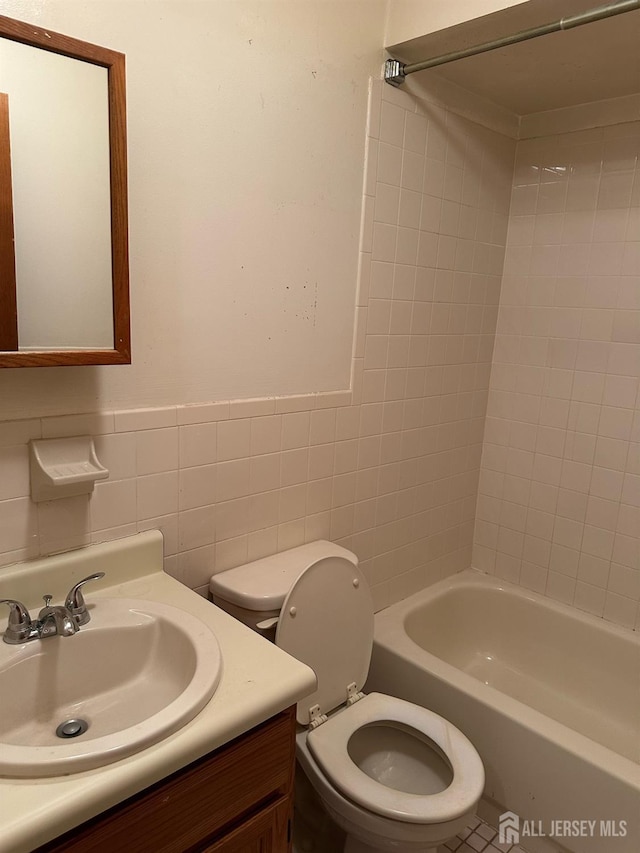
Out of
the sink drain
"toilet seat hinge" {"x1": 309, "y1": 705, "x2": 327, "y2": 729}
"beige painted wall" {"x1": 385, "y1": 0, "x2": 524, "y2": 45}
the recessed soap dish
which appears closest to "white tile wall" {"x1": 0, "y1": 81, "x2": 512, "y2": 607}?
the recessed soap dish

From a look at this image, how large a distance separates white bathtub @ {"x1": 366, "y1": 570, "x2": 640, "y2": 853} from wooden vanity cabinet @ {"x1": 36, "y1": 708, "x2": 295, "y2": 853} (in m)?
0.78

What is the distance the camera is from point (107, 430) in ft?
4.22

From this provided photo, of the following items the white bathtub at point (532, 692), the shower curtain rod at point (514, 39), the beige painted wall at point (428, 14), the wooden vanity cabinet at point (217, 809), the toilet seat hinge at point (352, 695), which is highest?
the beige painted wall at point (428, 14)

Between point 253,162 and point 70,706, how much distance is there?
1240 millimetres

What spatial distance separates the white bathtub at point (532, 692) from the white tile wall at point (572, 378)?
0.42 ft

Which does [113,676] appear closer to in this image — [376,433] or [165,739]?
[165,739]

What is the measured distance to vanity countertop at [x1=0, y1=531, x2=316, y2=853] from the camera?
2.53 feet

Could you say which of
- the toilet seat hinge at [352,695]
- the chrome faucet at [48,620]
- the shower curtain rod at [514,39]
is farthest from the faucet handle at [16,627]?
the shower curtain rod at [514,39]

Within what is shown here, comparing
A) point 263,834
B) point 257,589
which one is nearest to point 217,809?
point 263,834

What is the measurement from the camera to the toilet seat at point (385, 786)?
1319mm

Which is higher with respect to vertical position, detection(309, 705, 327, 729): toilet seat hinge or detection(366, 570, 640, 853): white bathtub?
detection(309, 705, 327, 729): toilet seat hinge

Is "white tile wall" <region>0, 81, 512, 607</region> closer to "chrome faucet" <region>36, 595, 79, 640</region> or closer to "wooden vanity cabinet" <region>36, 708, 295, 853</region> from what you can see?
"chrome faucet" <region>36, 595, 79, 640</region>

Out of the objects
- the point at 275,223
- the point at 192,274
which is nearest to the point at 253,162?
the point at 275,223

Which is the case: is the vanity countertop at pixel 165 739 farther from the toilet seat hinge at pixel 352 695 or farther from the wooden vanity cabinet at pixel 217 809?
the toilet seat hinge at pixel 352 695
